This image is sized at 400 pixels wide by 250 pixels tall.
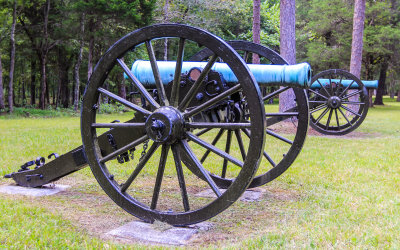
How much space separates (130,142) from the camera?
3.81 meters

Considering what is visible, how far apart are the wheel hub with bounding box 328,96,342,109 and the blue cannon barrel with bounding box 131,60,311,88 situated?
27.2 feet

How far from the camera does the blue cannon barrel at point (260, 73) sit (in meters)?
3.29

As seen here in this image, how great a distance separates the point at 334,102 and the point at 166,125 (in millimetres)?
8986

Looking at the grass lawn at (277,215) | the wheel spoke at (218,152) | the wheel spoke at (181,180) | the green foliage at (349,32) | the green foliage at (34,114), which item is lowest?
the green foliage at (34,114)

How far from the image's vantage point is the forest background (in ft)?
63.5

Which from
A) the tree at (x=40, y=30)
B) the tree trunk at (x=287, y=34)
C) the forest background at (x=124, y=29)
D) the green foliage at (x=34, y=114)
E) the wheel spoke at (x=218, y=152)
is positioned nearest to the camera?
the wheel spoke at (x=218, y=152)

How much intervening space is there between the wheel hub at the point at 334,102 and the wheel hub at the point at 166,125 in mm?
8789

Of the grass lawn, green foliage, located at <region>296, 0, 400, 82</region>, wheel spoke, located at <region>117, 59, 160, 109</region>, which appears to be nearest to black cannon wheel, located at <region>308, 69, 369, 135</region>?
the grass lawn

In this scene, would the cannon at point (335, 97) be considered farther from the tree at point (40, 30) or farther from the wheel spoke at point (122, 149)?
the tree at point (40, 30)

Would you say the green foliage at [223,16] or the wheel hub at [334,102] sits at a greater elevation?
the green foliage at [223,16]

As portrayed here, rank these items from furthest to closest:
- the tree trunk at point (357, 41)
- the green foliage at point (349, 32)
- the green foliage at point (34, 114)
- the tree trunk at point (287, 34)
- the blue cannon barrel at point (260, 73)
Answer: the green foliage at point (349, 32) < the green foliage at point (34, 114) < the tree trunk at point (357, 41) < the tree trunk at point (287, 34) < the blue cannon barrel at point (260, 73)

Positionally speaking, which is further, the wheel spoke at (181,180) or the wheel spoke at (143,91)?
the wheel spoke at (143,91)

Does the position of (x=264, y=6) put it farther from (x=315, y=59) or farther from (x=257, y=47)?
(x=257, y=47)

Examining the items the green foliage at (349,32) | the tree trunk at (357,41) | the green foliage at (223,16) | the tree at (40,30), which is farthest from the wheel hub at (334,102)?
the tree at (40,30)
